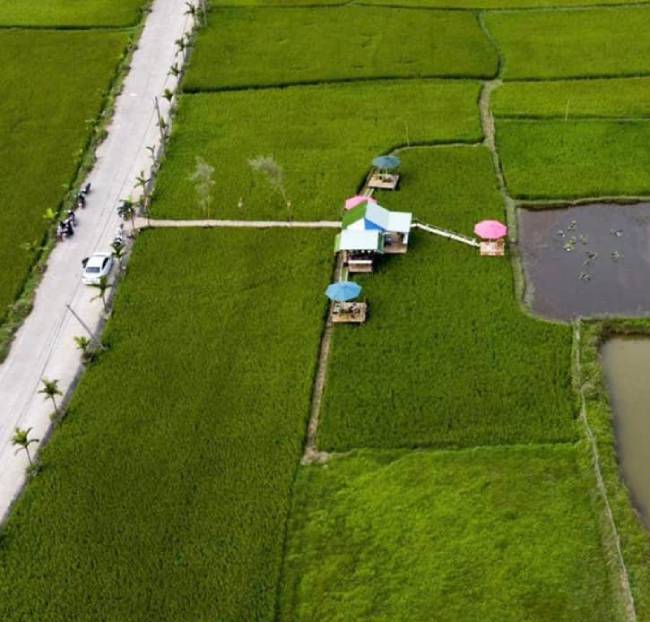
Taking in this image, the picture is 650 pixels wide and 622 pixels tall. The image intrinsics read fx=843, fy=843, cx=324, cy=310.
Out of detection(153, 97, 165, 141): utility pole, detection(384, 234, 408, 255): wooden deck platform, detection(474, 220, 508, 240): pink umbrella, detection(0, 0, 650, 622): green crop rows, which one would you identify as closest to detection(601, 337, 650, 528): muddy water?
detection(0, 0, 650, 622): green crop rows

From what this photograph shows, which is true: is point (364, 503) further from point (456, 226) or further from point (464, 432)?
point (456, 226)

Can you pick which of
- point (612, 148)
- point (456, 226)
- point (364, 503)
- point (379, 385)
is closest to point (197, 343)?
point (379, 385)

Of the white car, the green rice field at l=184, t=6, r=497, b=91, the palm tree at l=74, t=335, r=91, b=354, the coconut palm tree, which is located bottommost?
the palm tree at l=74, t=335, r=91, b=354

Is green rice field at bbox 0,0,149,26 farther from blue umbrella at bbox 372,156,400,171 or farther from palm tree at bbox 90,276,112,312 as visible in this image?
palm tree at bbox 90,276,112,312

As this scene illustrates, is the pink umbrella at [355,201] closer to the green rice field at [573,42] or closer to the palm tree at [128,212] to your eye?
the palm tree at [128,212]

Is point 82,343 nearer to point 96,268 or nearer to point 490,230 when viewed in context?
point 96,268

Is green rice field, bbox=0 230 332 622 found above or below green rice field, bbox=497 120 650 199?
below

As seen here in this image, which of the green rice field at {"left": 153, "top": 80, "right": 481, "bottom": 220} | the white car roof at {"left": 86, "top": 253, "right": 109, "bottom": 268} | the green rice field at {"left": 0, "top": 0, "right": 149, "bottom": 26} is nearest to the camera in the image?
the white car roof at {"left": 86, "top": 253, "right": 109, "bottom": 268}
